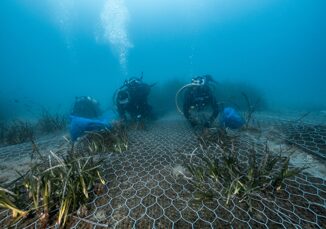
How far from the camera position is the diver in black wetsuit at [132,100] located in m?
8.63

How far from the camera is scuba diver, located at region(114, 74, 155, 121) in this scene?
28.3ft

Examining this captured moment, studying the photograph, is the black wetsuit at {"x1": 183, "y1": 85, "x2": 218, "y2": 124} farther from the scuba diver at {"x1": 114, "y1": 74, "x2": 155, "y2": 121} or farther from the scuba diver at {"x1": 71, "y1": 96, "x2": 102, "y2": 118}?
the scuba diver at {"x1": 71, "y1": 96, "x2": 102, "y2": 118}

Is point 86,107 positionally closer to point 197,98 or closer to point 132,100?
point 132,100

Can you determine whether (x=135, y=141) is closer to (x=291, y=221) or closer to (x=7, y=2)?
(x=291, y=221)

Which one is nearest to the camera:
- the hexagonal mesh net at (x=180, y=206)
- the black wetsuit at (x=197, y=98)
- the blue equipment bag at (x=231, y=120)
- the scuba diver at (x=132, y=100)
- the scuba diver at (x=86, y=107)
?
the hexagonal mesh net at (x=180, y=206)

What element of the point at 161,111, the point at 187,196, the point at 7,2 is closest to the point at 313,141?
the point at 187,196

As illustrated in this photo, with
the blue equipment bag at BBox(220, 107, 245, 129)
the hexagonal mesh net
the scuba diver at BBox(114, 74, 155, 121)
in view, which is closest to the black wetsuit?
the blue equipment bag at BBox(220, 107, 245, 129)

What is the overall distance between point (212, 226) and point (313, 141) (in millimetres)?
4120

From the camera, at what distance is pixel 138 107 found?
8898 millimetres

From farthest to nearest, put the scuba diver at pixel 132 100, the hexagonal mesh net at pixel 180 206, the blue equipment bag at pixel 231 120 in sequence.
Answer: the scuba diver at pixel 132 100, the blue equipment bag at pixel 231 120, the hexagonal mesh net at pixel 180 206

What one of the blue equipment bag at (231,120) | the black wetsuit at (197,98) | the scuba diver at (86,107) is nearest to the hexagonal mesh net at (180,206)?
the blue equipment bag at (231,120)

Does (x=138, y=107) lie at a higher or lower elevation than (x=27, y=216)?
higher

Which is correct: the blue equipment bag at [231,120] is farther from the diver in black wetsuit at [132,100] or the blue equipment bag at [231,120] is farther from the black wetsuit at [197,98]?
the diver in black wetsuit at [132,100]

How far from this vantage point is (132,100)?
8750 mm
